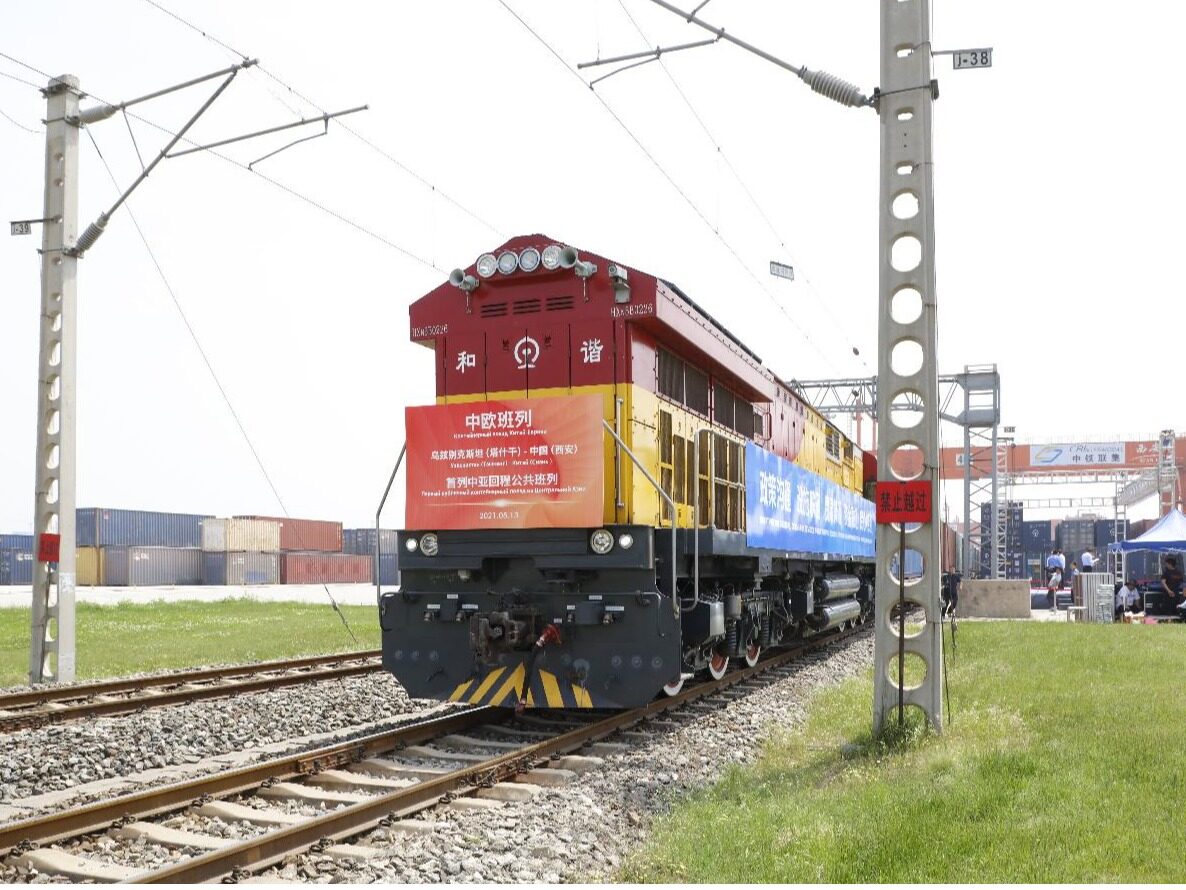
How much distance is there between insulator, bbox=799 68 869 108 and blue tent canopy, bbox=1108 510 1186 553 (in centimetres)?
1855

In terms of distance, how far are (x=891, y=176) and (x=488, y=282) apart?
138 inches

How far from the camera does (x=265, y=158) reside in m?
12.5

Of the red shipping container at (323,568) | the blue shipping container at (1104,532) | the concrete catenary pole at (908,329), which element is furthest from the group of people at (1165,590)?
the red shipping container at (323,568)

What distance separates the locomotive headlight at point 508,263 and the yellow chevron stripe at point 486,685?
3.38 m

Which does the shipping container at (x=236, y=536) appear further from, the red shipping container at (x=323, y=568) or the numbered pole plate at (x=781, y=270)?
the numbered pole plate at (x=781, y=270)

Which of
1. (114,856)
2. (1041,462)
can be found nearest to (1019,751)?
(114,856)

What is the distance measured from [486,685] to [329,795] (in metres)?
2.28

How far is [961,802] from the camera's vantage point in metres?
5.98

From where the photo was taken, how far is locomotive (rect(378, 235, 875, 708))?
871 cm

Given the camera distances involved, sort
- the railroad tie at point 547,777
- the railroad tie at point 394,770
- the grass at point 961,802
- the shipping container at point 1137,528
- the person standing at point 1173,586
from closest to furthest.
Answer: the grass at point 961,802 < the railroad tie at point 547,777 < the railroad tie at point 394,770 < the person standing at point 1173,586 < the shipping container at point 1137,528

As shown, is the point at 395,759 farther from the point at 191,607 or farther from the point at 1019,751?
the point at 191,607

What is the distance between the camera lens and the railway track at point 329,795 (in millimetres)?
5367

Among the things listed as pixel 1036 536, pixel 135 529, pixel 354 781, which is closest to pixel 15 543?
pixel 135 529

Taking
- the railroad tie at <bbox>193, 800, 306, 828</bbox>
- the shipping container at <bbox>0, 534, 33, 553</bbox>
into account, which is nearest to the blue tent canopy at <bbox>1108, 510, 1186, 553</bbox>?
the railroad tie at <bbox>193, 800, 306, 828</bbox>
